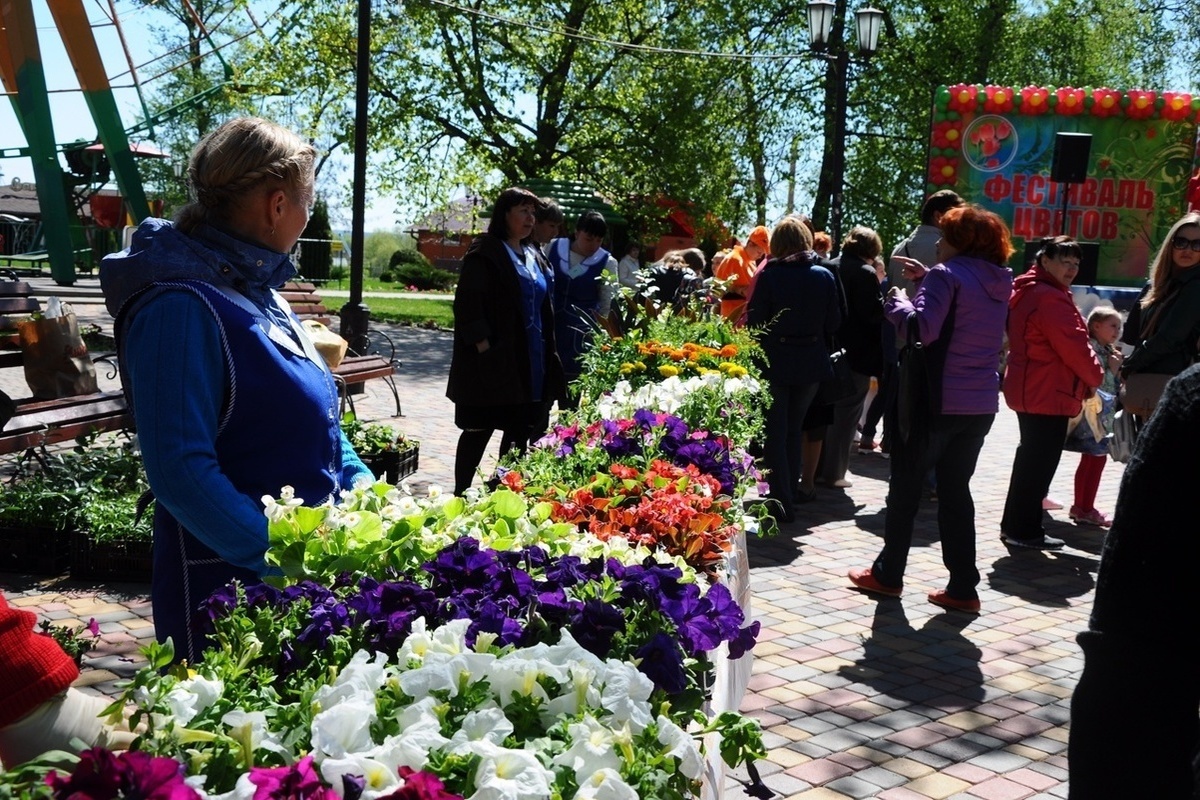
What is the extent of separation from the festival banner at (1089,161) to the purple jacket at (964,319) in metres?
13.3

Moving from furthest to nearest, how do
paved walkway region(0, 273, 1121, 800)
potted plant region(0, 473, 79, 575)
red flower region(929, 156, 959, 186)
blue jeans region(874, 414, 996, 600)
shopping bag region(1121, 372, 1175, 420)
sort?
red flower region(929, 156, 959, 186) < shopping bag region(1121, 372, 1175, 420) < blue jeans region(874, 414, 996, 600) < potted plant region(0, 473, 79, 575) < paved walkway region(0, 273, 1121, 800)

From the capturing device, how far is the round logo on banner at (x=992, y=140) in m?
19.0

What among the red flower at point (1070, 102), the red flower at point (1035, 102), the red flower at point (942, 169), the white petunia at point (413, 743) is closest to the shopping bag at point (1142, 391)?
the white petunia at point (413, 743)

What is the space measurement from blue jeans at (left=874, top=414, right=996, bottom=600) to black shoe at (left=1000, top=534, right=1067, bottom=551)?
167 cm

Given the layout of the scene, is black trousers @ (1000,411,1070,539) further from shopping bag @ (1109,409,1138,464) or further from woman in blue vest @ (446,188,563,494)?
woman in blue vest @ (446,188,563,494)

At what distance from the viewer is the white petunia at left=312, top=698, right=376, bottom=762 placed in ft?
4.90

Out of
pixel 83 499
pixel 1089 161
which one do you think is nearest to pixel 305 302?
pixel 83 499

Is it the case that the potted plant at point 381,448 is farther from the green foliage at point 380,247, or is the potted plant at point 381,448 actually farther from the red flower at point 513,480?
the green foliage at point 380,247

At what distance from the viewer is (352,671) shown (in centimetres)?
170

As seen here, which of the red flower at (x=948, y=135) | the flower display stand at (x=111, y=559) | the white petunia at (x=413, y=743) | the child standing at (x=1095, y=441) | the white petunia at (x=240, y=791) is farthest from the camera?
the red flower at (x=948, y=135)

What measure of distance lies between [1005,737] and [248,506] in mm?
3412

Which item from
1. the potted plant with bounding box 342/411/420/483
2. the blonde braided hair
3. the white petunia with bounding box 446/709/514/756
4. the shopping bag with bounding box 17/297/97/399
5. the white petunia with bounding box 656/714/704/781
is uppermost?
the blonde braided hair

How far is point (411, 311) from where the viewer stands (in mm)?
27938

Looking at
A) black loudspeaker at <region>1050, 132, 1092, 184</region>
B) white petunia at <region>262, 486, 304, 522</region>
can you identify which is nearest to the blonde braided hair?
white petunia at <region>262, 486, 304, 522</region>
